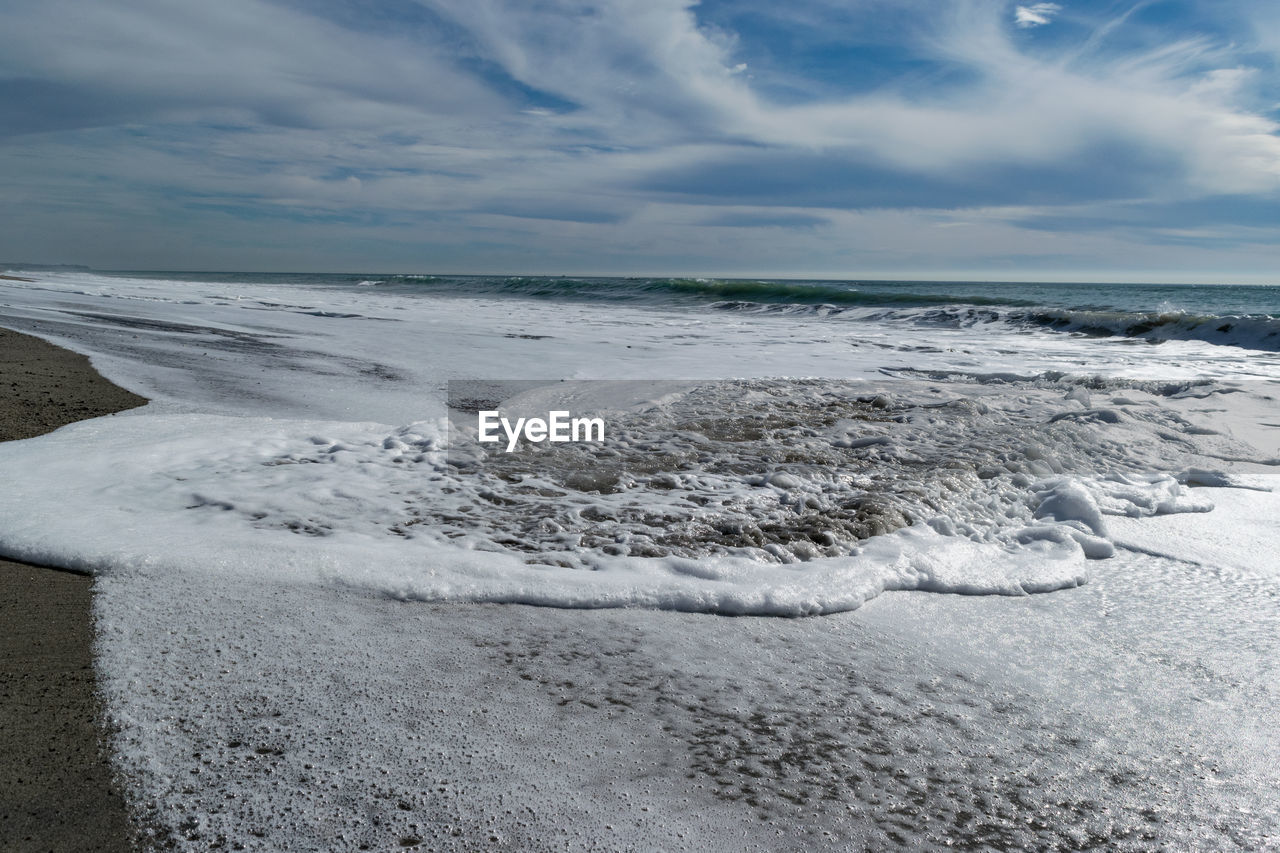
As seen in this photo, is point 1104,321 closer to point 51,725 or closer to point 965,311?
point 965,311

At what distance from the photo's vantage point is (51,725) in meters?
1.39

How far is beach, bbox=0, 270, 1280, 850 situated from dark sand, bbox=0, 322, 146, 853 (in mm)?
51

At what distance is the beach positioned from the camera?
126 cm

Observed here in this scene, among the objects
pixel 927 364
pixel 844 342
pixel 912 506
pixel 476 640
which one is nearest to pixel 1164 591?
pixel 912 506

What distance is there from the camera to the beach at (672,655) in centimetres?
126

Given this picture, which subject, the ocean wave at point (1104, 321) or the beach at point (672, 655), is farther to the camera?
the ocean wave at point (1104, 321)

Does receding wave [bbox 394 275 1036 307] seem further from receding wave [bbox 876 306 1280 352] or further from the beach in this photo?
the beach

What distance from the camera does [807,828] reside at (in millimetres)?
1236

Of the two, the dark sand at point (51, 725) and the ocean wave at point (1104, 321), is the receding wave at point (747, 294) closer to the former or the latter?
the ocean wave at point (1104, 321)

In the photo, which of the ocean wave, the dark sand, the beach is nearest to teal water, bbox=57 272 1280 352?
the ocean wave

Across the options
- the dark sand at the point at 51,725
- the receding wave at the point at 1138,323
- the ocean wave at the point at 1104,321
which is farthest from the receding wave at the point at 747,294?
the dark sand at the point at 51,725

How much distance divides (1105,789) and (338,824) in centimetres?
133

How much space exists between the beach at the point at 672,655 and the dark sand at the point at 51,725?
0.17 ft

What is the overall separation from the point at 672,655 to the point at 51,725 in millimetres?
1230
